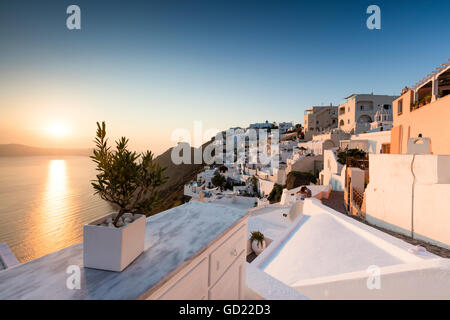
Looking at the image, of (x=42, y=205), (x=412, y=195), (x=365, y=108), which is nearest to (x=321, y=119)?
(x=365, y=108)

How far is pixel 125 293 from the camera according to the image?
3.39ft

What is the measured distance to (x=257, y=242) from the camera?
7.31 metres

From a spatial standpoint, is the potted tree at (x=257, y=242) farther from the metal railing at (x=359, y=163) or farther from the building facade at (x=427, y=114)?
the metal railing at (x=359, y=163)

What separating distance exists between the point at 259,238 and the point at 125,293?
22.6 ft

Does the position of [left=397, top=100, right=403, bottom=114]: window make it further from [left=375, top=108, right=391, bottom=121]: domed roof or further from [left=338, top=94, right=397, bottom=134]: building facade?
[left=338, top=94, right=397, bottom=134]: building facade

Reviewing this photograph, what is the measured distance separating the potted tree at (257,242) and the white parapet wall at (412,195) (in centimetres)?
418

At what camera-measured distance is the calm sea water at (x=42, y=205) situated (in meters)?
32.2

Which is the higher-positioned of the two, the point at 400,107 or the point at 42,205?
the point at 400,107

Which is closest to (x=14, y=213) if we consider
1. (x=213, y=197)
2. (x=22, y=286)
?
(x=213, y=197)

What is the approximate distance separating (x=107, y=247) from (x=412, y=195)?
26.5ft

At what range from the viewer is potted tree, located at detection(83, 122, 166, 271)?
1.25m

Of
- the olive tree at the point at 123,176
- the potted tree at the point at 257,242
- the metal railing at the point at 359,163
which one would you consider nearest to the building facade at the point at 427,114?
the metal railing at the point at 359,163

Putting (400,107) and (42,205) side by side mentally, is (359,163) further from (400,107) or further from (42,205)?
(42,205)
